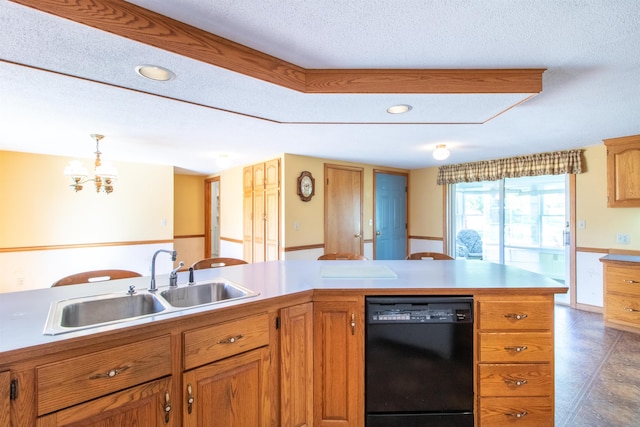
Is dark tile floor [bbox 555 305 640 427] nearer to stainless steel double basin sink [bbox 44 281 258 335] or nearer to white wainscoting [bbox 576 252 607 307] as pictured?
white wainscoting [bbox 576 252 607 307]

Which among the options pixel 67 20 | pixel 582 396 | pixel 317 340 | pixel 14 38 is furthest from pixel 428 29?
pixel 582 396

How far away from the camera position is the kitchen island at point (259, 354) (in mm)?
1009

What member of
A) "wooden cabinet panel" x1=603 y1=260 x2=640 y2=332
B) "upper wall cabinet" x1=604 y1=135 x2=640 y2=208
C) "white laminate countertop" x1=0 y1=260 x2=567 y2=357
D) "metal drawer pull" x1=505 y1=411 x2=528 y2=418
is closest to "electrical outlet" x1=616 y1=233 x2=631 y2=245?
"upper wall cabinet" x1=604 y1=135 x2=640 y2=208

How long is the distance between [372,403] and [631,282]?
338 centimetres

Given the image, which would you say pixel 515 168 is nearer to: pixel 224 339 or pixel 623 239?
pixel 623 239

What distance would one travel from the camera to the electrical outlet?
139 inches

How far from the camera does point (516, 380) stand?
5.20ft

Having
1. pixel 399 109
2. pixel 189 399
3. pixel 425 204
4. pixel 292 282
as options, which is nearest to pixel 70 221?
pixel 292 282

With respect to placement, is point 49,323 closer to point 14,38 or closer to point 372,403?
point 14,38

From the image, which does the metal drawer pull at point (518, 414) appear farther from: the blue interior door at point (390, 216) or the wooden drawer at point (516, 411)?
the blue interior door at point (390, 216)

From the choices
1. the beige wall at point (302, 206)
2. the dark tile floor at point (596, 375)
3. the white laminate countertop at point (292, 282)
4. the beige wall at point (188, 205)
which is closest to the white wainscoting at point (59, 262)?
the beige wall at point (188, 205)

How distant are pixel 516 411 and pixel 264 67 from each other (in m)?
2.33

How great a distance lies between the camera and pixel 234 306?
1348mm

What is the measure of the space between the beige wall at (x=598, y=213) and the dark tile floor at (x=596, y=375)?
3.23 feet
